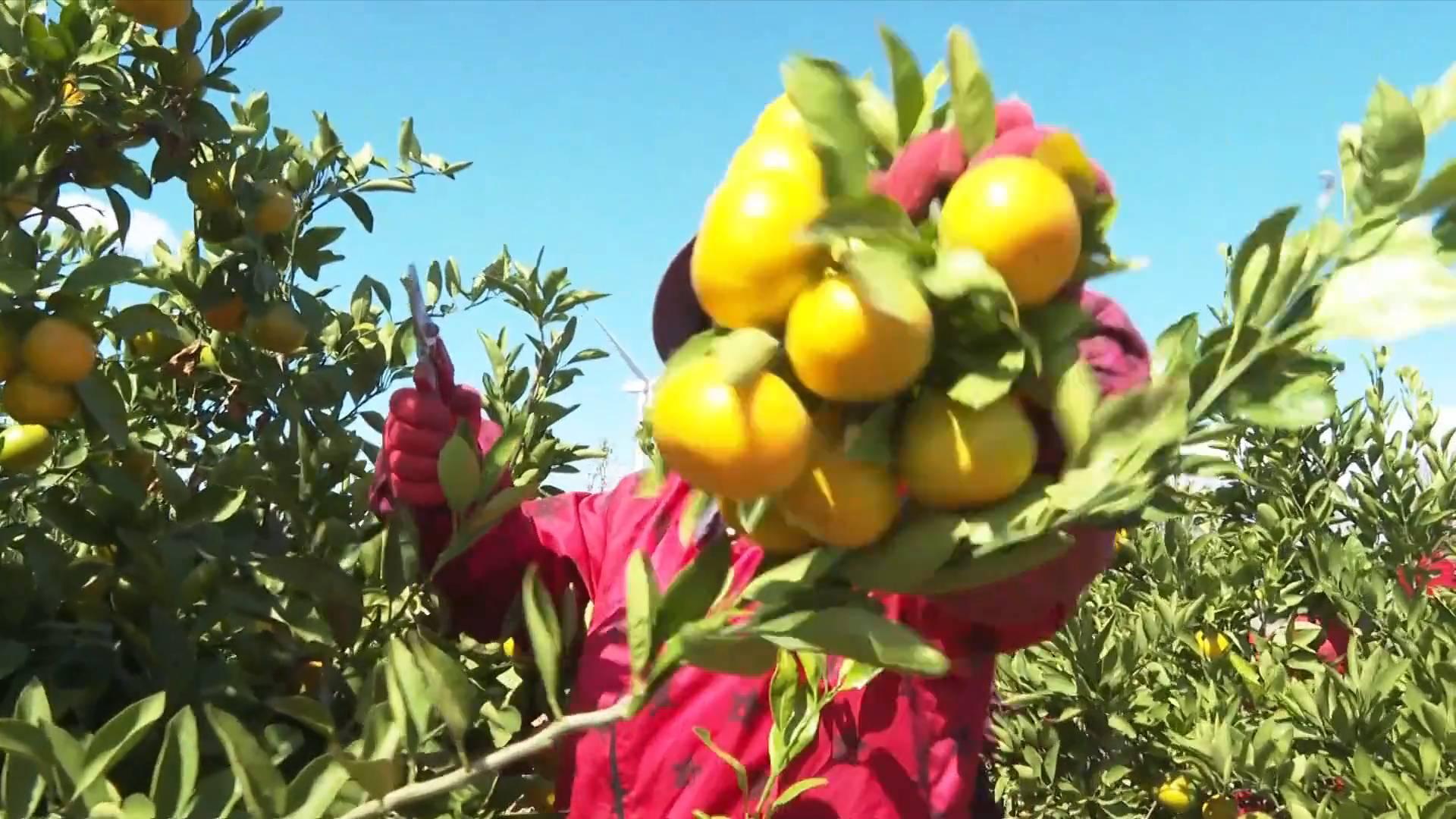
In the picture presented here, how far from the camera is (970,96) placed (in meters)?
0.42

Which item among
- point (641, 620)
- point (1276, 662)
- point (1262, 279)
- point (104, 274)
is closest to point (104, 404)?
point (104, 274)

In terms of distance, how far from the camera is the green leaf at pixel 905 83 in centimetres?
43

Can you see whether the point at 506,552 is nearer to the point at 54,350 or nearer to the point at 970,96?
the point at 54,350

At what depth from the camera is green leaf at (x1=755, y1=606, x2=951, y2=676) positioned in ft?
1.34

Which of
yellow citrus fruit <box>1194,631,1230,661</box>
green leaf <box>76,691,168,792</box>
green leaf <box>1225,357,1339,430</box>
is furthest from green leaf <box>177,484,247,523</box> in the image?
yellow citrus fruit <box>1194,631,1230,661</box>

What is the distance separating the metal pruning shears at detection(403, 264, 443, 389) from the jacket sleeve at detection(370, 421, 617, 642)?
11 cm

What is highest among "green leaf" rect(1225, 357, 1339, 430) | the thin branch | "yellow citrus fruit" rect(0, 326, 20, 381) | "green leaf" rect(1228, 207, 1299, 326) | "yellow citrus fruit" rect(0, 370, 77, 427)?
"yellow citrus fruit" rect(0, 326, 20, 381)

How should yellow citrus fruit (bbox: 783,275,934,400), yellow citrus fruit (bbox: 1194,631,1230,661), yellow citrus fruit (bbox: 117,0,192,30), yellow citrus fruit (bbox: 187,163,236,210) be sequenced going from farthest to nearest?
yellow citrus fruit (bbox: 1194,631,1230,661) < yellow citrus fruit (bbox: 187,163,236,210) < yellow citrus fruit (bbox: 117,0,192,30) < yellow citrus fruit (bbox: 783,275,934,400)

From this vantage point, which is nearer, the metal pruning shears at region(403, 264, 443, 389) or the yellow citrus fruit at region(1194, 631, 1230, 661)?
the metal pruning shears at region(403, 264, 443, 389)

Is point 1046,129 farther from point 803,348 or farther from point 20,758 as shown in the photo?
point 20,758

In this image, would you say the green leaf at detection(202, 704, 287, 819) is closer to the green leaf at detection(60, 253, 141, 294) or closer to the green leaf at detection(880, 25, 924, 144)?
the green leaf at detection(60, 253, 141, 294)

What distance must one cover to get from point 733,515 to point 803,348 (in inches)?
3.8

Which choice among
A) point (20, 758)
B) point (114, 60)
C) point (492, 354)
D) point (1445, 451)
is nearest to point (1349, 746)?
point (1445, 451)

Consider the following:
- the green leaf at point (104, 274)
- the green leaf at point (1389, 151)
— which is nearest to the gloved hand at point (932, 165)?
the green leaf at point (1389, 151)
